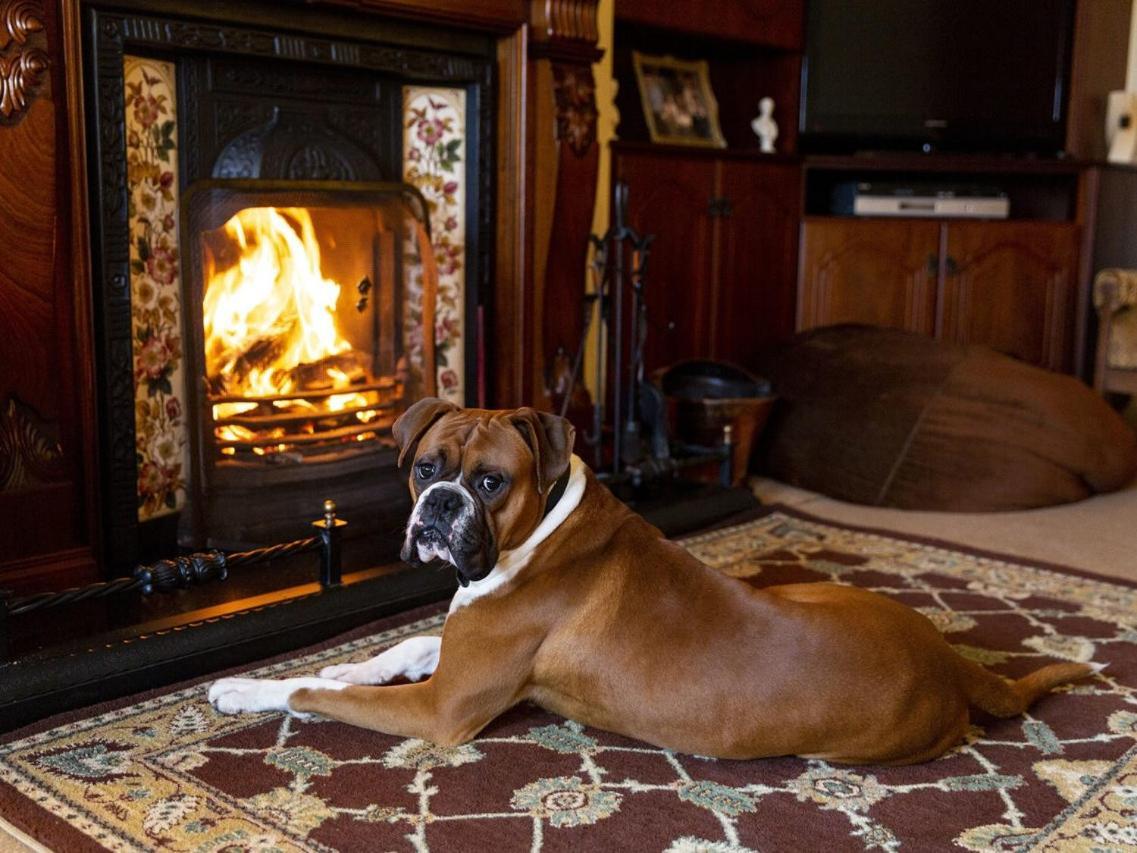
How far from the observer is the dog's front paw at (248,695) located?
213 centimetres

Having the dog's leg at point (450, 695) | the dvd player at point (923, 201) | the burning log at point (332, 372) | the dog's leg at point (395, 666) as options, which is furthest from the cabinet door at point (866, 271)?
the dog's leg at point (450, 695)

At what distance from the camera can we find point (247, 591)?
269 centimetres

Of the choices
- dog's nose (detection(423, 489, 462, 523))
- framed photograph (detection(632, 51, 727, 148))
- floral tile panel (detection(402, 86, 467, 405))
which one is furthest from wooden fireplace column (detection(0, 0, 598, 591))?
framed photograph (detection(632, 51, 727, 148))

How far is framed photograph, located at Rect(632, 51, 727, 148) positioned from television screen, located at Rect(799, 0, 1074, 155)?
1.16 feet

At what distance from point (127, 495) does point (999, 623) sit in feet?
6.09

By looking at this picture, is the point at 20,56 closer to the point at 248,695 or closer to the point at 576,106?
the point at 248,695

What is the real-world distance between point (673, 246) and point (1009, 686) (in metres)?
2.43

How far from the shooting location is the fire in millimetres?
2994

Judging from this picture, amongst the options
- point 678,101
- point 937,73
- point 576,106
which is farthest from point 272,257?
point 937,73

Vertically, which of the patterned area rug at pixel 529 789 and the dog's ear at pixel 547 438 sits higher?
the dog's ear at pixel 547 438

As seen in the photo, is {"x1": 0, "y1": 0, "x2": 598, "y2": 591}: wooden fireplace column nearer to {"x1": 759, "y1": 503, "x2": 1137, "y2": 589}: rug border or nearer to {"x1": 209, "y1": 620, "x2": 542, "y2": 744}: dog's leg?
{"x1": 209, "y1": 620, "x2": 542, "y2": 744}: dog's leg

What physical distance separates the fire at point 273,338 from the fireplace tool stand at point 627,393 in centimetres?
64

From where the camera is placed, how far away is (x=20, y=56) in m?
2.41

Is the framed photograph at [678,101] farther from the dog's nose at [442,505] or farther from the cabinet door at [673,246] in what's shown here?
the dog's nose at [442,505]
